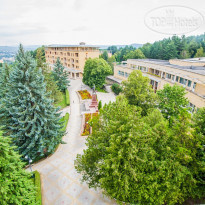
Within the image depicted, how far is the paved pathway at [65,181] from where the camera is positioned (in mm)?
12086

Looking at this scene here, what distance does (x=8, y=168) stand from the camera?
316 inches

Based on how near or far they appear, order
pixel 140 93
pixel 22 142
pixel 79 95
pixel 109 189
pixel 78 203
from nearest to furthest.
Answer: pixel 109 189, pixel 78 203, pixel 22 142, pixel 140 93, pixel 79 95

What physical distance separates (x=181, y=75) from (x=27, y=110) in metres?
23.4

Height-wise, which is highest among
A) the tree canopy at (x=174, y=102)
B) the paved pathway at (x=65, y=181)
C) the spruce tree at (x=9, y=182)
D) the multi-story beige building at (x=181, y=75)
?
the multi-story beige building at (x=181, y=75)

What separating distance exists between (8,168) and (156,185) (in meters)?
8.42

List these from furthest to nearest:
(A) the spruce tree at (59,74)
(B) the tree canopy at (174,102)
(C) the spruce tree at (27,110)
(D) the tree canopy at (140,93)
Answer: (A) the spruce tree at (59,74), (D) the tree canopy at (140,93), (B) the tree canopy at (174,102), (C) the spruce tree at (27,110)

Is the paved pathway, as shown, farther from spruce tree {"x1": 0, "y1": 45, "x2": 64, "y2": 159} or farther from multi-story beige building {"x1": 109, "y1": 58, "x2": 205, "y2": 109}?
multi-story beige building {"x1": 109, "y1": 58, "x2": 205, "y2": 109}

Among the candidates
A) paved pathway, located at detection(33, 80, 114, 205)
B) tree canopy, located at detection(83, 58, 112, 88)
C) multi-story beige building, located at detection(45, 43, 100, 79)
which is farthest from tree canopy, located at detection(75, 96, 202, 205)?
multi-story beige building, located at detection(45, 43, 100, 79)

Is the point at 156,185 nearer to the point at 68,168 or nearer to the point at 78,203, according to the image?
the point at 78,203

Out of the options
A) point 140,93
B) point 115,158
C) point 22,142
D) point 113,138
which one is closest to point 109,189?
point 115,158

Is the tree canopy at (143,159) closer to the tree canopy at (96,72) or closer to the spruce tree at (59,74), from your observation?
the tree canopy at (96,72)

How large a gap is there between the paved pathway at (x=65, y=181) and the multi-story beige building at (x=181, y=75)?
16165mm

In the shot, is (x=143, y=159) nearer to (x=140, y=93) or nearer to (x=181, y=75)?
(x=140, y=93)

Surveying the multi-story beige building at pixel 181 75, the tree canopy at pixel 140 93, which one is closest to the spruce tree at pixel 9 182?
the tree canopy at pixel 140 93
